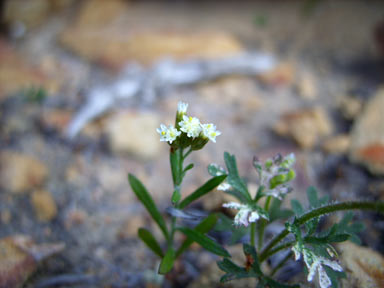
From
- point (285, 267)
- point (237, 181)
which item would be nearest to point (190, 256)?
point (285, 267)

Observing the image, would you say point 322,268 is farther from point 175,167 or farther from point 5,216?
point 5,216

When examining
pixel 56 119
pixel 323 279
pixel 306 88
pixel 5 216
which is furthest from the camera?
pixel 306 88

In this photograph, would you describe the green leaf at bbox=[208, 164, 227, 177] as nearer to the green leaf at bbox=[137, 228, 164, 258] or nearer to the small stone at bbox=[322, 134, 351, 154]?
the green leaf at bbox=[137, 228, 164, 258]

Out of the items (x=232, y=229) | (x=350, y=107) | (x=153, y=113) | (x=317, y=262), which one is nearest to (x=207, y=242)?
(x=232, y=229)

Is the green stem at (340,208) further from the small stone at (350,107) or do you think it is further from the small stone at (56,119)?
the small stone at (56,119)

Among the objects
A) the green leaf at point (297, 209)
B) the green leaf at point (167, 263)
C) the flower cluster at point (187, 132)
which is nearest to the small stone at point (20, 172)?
the green leaf at point (167, 263)

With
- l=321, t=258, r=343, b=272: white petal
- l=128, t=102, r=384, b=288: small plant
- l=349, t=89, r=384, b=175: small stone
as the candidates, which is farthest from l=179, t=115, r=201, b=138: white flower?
l=349, t=89, r=384, b=175: small stone
